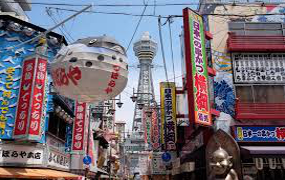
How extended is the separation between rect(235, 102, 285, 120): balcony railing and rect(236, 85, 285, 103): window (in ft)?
1.87

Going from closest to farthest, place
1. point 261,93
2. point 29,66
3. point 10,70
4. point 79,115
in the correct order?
point 29,66 < point 10,70 < point 261,93 < point 79,115

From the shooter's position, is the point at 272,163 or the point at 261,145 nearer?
the point at 272,163

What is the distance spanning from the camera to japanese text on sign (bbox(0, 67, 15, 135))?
1293 centimetres

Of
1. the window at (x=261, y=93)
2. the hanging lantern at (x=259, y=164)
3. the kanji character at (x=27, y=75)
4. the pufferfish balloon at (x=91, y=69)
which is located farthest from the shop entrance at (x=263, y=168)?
the kanji character at (x=27, y=75)

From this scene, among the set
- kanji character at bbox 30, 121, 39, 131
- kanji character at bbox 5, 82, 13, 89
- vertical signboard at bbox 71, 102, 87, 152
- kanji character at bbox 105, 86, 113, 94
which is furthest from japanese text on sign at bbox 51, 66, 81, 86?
vertical signboard at bbox 71, 102, 87, 152

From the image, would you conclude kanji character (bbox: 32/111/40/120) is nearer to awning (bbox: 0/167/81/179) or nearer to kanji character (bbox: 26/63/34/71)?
kanji character (bbox: 26/63/34/71)

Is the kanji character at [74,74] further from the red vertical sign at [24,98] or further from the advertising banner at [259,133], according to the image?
the advertising banner at [259,133]

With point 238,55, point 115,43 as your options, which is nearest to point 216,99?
point 238,55

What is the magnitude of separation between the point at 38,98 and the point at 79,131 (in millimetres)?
4740

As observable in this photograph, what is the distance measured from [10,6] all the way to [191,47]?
13.1m

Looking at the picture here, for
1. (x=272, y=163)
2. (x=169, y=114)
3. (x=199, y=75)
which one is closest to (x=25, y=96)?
(x=199, y=75)

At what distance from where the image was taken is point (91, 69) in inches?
265

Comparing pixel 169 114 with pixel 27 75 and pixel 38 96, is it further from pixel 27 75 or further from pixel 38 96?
pixel 27 75

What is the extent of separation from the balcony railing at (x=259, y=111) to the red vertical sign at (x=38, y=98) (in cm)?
938
